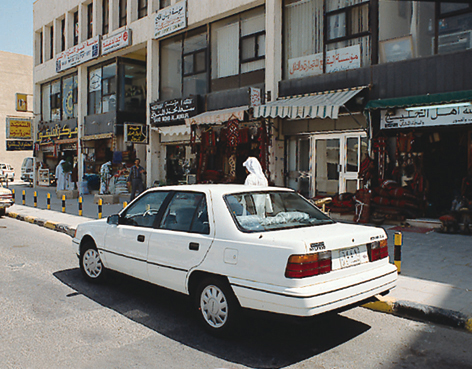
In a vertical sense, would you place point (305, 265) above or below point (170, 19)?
below

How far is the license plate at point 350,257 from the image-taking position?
400 cm

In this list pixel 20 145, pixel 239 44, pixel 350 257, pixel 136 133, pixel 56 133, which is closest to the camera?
pixel 350 257

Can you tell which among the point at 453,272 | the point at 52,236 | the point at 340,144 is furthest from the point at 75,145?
the point at 453,272

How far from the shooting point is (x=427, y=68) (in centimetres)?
1026

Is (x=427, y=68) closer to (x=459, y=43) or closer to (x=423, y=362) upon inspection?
(x=459, y=43)

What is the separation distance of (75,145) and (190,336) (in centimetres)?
2398

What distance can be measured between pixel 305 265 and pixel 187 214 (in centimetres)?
159

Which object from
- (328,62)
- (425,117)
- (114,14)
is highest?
(114,14)

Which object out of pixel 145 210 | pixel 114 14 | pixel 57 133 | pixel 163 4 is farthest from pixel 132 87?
pixel 145 210

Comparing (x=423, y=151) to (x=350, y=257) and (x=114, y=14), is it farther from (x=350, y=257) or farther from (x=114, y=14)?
(x=114, y=14)

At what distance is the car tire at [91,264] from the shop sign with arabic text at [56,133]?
20.7 m

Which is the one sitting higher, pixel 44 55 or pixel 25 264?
pixel 44 55

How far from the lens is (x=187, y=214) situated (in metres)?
4.73

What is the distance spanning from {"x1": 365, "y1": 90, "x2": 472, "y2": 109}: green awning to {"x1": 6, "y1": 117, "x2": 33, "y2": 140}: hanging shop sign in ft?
90.8
